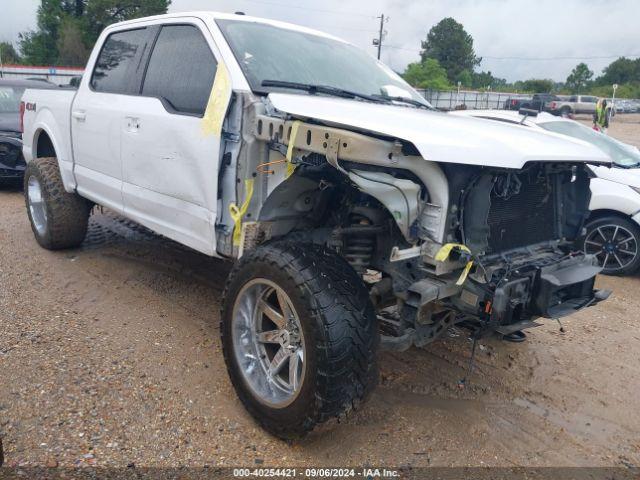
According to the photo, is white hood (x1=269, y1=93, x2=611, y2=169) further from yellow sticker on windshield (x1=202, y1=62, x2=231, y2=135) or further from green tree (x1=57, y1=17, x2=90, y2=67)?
green tree (x1=57, y1=17, x2=90, y2=67)

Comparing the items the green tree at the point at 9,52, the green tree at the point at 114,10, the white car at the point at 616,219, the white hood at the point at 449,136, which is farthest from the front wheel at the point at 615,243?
the green tree at the point at 9,52

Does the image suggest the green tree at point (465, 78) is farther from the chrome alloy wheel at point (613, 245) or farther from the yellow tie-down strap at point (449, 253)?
the yellow tie-down strap at point (449, 253)

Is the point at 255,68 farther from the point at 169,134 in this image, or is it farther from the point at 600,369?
the point at 600,369

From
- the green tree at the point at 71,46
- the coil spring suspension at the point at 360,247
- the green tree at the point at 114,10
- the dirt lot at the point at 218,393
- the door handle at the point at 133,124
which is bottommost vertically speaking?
the dirt lot at the point at 218,393

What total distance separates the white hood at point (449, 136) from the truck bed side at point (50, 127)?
293 centimetres

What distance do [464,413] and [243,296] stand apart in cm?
145

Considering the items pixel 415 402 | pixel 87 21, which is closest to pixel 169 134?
pixel 415 402

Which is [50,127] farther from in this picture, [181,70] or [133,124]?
[181,70]

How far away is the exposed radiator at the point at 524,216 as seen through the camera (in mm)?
2834

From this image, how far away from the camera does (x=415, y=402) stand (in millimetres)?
3236

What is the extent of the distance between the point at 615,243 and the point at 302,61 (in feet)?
13.7

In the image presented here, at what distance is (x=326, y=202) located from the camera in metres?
3.30

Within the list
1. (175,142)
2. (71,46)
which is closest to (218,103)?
(175,142)

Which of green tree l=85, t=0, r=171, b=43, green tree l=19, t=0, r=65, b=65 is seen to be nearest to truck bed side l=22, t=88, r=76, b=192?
green tree l=85, t=0, r=171, b=43
